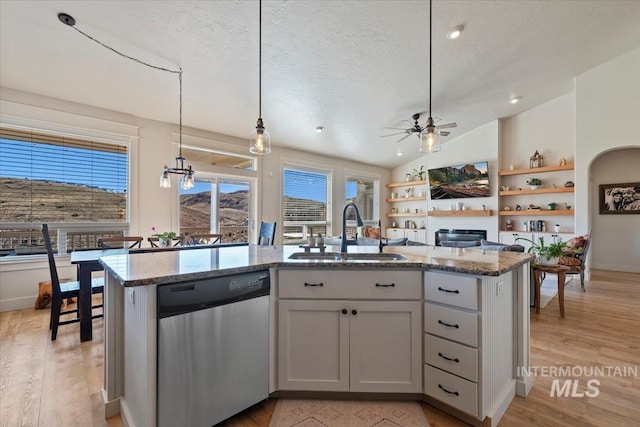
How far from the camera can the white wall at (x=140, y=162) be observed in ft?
11.8

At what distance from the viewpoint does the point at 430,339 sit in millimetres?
1706

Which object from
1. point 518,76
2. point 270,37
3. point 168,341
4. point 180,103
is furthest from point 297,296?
point 518,76

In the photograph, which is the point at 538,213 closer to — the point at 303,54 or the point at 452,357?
the point at 303,54

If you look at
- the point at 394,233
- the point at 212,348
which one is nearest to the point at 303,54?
the point at 212,348

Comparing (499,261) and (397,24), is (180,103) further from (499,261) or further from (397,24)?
(499,261)

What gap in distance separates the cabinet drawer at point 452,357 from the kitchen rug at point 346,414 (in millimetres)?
320

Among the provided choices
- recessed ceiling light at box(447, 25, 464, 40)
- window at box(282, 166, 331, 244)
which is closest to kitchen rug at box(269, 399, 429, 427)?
recessed ceiling light at box(447, 25, 464, 40)

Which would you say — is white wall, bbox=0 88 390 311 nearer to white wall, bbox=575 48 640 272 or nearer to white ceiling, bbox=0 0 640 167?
white ceiling, bbox=0 0 640 167

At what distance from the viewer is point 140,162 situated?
14.5 ft

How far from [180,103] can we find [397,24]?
299cm

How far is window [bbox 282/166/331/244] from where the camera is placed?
6465 millimetres

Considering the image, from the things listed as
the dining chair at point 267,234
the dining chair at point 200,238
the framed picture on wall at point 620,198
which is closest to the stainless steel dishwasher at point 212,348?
the dining chair at point 267,234

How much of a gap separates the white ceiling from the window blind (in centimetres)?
64

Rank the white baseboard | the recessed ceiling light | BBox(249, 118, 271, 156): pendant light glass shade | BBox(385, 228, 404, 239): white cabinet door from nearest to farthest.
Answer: BBox(249, 118, 271, 156): pendant light glass shade
the recessed ceiling light
the white baseboard
BBox(385, 228, 404, 239): white cabinet door
